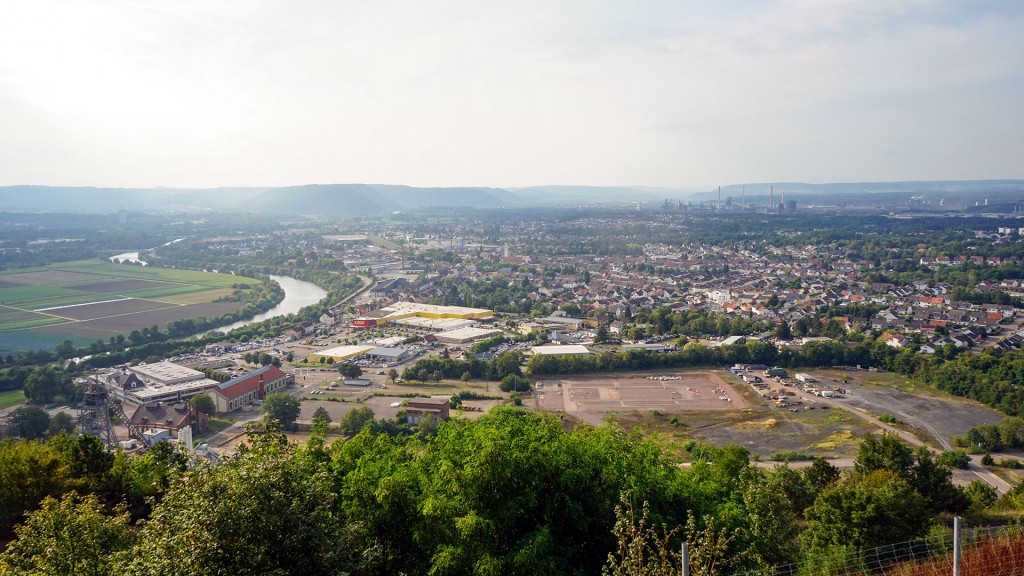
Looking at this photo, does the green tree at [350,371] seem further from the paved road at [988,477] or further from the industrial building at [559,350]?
the paved road at [988,477]

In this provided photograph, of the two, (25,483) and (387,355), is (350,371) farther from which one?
(25,483)

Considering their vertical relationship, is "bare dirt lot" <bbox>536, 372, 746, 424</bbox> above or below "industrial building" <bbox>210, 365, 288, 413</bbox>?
below

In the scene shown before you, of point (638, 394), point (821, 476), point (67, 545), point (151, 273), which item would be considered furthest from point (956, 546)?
point (151, 273)

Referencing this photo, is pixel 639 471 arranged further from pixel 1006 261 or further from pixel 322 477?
pixel 1006 261

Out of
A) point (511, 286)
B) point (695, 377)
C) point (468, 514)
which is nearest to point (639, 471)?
point (468, 514)

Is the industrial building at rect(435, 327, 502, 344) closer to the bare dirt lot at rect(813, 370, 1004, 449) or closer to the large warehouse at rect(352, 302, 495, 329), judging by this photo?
the large warehouse at rect(352, 302, 495, 329)

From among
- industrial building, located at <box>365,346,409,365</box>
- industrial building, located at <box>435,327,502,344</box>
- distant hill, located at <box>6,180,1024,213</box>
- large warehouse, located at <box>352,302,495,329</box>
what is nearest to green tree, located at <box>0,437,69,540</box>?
industrial building, located at <box>365,346,409,365</box>
